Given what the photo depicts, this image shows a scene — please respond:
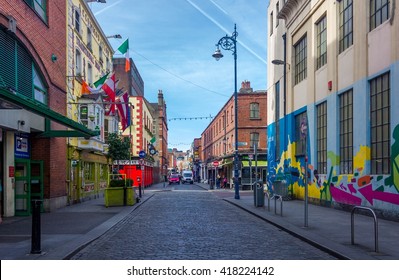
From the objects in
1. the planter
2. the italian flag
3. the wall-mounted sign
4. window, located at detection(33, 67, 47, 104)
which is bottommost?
the planter

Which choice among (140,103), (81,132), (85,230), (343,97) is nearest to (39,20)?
(81,132)

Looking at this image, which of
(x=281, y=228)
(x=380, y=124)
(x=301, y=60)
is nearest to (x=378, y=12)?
(x=380, y=124)

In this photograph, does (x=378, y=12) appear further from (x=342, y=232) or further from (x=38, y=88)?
(x=38, y=88)

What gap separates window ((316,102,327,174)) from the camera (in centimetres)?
2112

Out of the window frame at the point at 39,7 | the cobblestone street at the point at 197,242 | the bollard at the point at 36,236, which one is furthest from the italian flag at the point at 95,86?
the bollard at the point at 36,236

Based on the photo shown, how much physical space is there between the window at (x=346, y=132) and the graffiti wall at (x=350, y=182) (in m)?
0.36

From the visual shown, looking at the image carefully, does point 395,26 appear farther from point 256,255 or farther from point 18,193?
point 18,193

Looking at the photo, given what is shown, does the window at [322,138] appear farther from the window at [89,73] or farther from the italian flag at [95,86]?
the window at [89,73]

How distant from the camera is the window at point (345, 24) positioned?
1806cm

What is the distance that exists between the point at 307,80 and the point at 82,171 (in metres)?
12.8

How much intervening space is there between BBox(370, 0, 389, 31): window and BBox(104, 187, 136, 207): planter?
13258 millimetres

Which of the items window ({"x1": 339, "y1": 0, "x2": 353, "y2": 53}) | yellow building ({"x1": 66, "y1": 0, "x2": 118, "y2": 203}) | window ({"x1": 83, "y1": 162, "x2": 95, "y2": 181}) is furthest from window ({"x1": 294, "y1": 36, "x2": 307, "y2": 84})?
window ({"x1": 83, "y1": 162, "x2": 95, "y2": 181})

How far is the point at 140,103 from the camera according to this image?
178 feet

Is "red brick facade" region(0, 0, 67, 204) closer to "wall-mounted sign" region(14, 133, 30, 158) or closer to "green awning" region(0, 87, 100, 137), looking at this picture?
"wall-mounted sign" region(14, 133, 30, 158)
